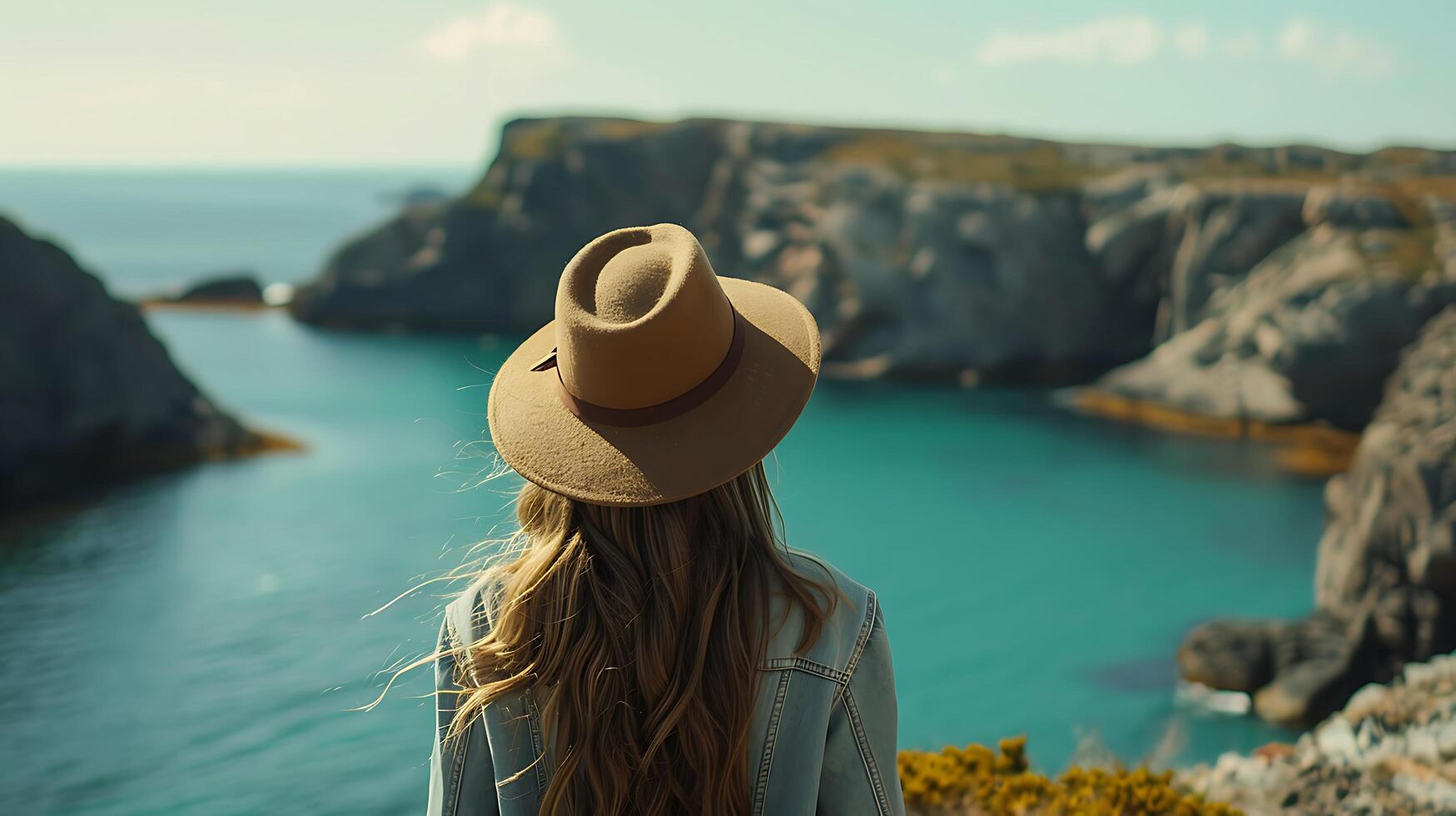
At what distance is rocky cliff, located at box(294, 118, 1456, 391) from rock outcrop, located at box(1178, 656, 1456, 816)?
1385cm

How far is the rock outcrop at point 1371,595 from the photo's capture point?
11195 mm

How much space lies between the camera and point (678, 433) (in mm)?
2117

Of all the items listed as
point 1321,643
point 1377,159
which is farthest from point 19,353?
point 1377,159

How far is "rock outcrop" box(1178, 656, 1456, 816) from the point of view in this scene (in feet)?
19.6

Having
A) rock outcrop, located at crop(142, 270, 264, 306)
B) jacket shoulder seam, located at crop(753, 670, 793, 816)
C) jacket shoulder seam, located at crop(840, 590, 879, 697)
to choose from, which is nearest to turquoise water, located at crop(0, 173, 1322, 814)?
jacket shoulder seam, located at crop(753, 670, 793, 816)

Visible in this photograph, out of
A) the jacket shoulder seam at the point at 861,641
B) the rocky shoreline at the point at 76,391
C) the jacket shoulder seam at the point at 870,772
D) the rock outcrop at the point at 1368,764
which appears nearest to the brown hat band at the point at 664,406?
the jacket shoulder seam at the point at 861,641

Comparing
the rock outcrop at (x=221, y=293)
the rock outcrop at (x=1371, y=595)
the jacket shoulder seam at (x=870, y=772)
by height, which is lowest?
the rock outcrop at (x=221, y=293)

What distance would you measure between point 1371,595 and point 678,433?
39.1 feet

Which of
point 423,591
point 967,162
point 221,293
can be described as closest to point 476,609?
point 423,591

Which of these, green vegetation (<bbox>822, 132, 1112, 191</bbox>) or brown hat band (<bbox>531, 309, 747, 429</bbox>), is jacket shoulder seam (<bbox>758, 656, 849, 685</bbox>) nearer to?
brown hat band (<bbox>531, 309, 747, 429</bbox>)

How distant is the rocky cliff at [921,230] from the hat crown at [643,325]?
73.0 feet

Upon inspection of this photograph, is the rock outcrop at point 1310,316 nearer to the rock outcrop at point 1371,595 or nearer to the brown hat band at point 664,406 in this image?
the rock outcrop at point 1371,595

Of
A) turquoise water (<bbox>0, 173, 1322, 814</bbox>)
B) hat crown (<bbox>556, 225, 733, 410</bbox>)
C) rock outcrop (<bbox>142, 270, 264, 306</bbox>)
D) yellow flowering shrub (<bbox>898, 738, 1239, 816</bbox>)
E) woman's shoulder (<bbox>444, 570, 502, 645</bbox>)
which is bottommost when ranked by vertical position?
rock outcrop (<bbox>142, 270, 264, 306</bbox>)

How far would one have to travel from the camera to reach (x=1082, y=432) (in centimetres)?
2422
